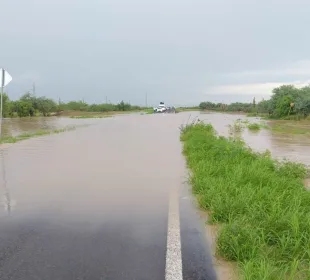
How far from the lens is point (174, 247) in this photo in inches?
146

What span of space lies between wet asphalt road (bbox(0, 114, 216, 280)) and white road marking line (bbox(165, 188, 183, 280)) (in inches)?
0.4

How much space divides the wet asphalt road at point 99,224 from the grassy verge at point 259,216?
1.07 feet

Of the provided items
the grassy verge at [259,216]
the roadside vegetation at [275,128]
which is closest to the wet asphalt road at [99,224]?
the grassy verge at [259,216]

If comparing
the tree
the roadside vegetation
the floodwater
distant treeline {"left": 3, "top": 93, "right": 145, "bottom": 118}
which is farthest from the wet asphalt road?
the tree

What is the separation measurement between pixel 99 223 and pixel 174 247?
1.23 metres

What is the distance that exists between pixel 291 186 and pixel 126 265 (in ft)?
12.8

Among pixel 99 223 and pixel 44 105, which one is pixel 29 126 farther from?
pixel 44 105

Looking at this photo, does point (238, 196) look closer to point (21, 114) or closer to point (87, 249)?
point (87, 249)

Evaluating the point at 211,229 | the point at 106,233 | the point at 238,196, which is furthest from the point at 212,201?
the point at 106,233

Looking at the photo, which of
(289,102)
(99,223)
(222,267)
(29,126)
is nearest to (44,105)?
(29,126)

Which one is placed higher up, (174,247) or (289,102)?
(289,102)

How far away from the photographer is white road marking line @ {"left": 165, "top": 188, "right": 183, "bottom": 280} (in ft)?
10.3

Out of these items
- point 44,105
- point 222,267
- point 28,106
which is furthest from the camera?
point 44,105

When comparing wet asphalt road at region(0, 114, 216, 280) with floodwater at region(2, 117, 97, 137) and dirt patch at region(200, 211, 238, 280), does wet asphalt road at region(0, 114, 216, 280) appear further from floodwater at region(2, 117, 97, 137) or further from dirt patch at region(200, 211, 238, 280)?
floodwater at region(2, 117, 97, 137)
